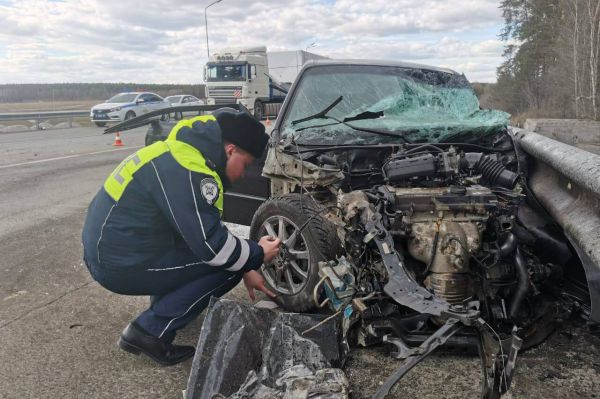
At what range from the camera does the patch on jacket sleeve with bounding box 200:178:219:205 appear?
2.57 meters

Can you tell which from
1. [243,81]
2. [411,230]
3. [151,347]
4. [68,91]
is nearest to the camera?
[411,230]

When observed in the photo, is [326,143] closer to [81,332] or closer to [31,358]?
[81,332]

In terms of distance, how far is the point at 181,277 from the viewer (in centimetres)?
290

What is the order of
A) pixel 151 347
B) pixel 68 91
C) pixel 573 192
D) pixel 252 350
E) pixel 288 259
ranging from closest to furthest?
1. pixel 252 350
2. pixel 151 347
3. pixel 573 192
4. pixel 288 259
5. pixel 68 91

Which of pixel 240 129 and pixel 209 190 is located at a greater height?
pixel 240 129

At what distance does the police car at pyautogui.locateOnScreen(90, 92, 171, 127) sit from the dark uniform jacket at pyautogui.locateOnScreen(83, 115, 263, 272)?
19.8 m


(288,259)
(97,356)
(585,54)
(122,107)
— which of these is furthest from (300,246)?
(585,54)

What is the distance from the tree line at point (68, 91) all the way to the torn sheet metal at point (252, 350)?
51.1m

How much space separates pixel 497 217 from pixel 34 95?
226 feet

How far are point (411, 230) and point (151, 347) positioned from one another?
1588mm

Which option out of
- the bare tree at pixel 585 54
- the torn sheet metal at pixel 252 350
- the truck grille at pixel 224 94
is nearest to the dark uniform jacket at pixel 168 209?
the torn sheet metal at pixel 252 350

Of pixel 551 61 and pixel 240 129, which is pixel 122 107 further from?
pixel 551 61

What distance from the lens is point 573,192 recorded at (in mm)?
3045

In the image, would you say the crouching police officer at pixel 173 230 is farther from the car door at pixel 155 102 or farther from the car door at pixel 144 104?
the car door at pixel 155 102
